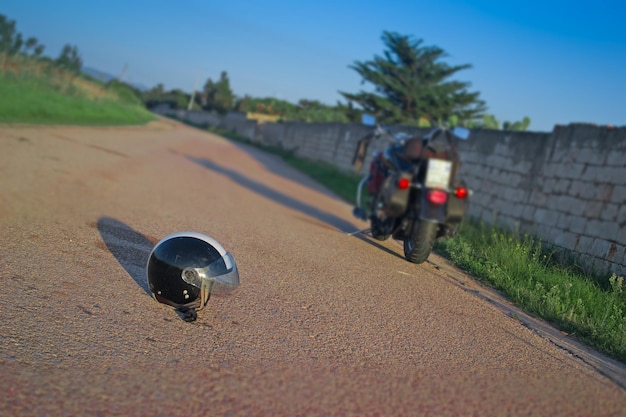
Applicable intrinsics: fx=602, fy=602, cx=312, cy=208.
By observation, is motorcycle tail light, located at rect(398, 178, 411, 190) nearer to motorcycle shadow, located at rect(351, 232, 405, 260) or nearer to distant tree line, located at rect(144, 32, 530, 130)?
motorcycle shadow, located at rect(351, 232, 405, 260)

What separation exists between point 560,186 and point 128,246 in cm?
634

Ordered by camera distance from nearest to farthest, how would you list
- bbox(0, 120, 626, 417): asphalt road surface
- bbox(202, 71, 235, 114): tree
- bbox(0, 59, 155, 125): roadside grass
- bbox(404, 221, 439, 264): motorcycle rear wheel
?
1. bbox(0, 120, 626, 417): asphalt road surface
2. bbox(404, 221, 439, 264): motorcycle rear wheel
3. bbox(0, 59, 155, 125): roadside grass
4. bbox(202, 71, 235, 114): tree

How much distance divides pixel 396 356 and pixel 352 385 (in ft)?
2.12

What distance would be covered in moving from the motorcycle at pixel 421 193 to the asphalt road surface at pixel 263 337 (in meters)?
0.42

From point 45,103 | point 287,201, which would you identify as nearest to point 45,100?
point 45,103

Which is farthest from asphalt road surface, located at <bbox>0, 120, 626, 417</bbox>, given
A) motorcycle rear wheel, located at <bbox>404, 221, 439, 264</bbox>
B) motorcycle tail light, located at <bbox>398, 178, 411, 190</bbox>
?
motorcycle tail light, located at <bbox>398, 178, 411, 190</bbox>

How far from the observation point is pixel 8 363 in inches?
115

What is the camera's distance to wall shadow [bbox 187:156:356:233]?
31.4 ft

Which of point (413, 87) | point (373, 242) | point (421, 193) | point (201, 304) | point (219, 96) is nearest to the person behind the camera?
point (201, 304)

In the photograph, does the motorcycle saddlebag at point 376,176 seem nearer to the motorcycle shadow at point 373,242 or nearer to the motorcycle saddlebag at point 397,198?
the motorcycle shadow at point 373,242

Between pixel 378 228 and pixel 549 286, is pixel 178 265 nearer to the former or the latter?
pixel 378 228

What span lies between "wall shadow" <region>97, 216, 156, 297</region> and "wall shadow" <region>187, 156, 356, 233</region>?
3.43 meters

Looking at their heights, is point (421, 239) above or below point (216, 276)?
above

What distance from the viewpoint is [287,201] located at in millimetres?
11641
